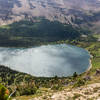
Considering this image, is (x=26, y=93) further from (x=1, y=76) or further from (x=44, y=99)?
(x=1, y=76)

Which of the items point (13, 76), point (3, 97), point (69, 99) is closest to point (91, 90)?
point (69, 99)

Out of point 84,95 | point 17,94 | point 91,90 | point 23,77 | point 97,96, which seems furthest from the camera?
point 23,77

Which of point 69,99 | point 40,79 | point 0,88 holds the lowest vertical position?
point 69,99

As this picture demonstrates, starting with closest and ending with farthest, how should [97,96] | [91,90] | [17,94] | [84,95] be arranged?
[97,96]
[84,95]
[91,90]
[17,94]

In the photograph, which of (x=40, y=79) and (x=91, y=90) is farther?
(x=40, y=79)

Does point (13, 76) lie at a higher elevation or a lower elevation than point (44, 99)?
higher

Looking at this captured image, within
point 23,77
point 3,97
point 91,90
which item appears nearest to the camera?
point 3,97

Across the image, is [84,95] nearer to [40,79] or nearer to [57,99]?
[57,99]

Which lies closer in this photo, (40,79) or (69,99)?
(69,99)

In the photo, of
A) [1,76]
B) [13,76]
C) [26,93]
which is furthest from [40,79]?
[26,93]
